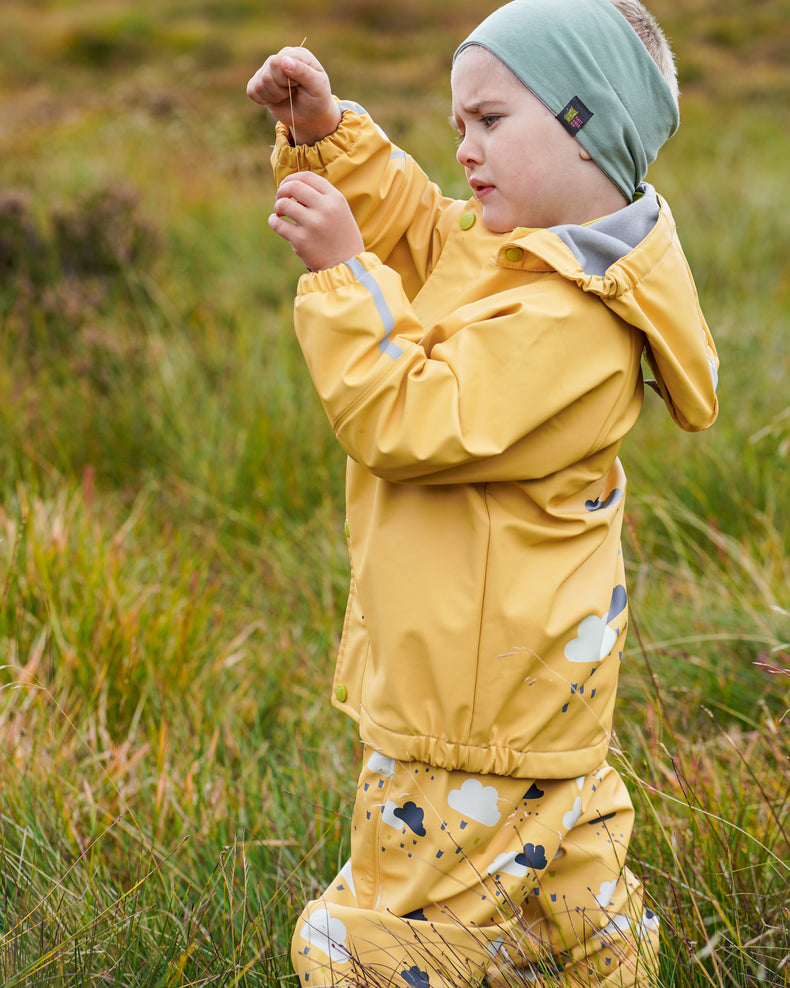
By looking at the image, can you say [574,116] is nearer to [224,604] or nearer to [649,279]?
[649,279]

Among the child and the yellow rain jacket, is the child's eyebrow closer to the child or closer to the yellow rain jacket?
the child

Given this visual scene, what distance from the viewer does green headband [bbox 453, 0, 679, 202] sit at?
134 cm

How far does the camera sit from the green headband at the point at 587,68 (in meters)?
1.34

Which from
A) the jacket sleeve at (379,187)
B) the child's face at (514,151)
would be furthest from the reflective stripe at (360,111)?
the child's face at (514,151)

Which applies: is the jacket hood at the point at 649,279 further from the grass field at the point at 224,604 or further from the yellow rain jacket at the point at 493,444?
the grass field at the point at 224,604

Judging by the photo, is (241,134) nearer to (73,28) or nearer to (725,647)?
(725,647)

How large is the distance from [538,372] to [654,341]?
0.18 metres

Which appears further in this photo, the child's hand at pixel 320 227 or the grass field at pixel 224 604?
the grass field at pixel 224 604

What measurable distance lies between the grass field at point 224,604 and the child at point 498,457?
0.63 feet

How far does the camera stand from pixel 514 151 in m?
1.35

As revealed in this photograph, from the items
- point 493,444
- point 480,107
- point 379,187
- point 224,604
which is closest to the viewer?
point 493,444

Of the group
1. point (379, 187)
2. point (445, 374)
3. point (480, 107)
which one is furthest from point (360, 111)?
point (445, 374)

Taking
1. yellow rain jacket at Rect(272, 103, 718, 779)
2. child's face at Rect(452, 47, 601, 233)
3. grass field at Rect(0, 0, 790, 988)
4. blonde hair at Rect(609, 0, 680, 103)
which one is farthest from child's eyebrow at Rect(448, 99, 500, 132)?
grass field at Rect(0, 0, 790, 988)

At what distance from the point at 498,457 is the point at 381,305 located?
26 centimetres
